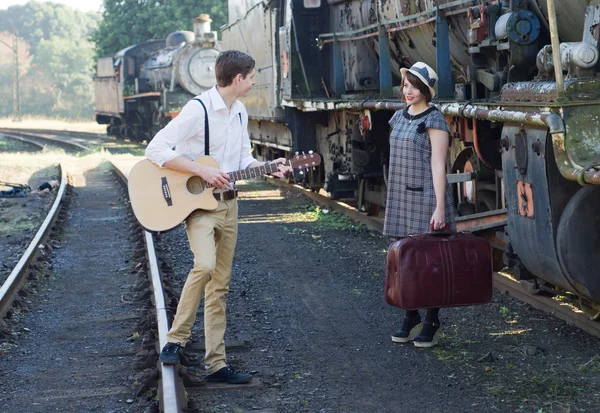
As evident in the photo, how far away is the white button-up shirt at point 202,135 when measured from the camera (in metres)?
5.11

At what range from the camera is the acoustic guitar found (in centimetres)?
513

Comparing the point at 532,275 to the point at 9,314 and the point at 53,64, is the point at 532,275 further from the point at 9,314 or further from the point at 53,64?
the point at 53,64

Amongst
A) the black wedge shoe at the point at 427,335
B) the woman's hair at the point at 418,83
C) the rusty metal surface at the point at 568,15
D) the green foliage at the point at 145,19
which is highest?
the green foliage at the point at 145,19

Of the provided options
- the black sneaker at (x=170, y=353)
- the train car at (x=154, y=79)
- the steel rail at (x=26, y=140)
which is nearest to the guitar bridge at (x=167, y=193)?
the black sneaker at (x=170, y=353)

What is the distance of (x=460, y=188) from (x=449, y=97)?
850 millimetres

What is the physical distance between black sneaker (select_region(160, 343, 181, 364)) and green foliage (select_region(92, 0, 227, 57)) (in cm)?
3504

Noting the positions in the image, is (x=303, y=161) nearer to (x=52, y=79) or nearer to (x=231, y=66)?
(x=231, y=66)

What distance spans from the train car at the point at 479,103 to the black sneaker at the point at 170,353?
6.73 feet

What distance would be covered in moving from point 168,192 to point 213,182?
0.28 meters

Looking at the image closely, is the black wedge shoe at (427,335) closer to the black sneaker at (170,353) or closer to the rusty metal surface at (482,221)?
the rusty metal surface at (482,221)

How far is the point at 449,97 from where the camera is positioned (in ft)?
26.2

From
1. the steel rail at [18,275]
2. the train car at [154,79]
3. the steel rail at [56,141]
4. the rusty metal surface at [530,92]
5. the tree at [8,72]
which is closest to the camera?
the rusty metal surface at [530,92]

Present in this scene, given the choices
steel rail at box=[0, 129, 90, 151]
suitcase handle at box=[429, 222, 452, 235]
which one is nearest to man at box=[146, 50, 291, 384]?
suitcase handle at box=[429, 222, 452, 235]

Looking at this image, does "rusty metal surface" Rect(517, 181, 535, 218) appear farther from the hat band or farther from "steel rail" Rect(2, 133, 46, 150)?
"steel rail" Rect(2, 133, 46, 150)
